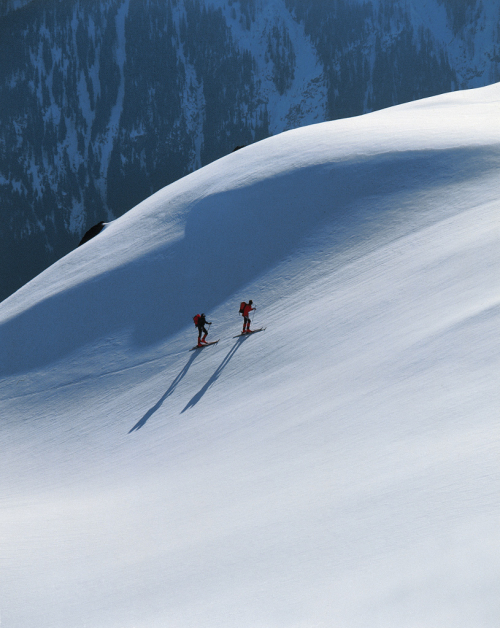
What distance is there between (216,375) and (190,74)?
85.5 meters

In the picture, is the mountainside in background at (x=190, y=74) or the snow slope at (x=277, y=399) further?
the mountainside in background at (x=190, y=74)

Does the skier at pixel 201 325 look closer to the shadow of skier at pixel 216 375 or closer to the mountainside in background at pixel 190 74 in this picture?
the shadow of skier at pixel 216 375

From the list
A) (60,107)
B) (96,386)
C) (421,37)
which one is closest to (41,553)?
(96,386)

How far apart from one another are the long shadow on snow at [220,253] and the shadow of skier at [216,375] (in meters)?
3.17

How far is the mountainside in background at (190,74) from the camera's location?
8831cm

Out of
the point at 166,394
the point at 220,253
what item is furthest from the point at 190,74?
the point at 166,394

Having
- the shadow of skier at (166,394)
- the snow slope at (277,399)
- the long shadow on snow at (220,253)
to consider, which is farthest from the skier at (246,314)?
the long shadow on snow at (220,253)

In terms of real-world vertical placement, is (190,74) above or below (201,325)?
above

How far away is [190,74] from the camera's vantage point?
90250mm

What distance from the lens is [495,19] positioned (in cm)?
9044

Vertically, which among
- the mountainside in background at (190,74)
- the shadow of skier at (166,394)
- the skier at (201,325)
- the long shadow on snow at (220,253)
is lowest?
the shadow of skier at (166,394)

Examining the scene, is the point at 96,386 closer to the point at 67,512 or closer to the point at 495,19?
the point at 67,512

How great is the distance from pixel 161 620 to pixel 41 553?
3.51 meters

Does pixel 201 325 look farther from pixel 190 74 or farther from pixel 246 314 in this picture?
pixel 190 74
